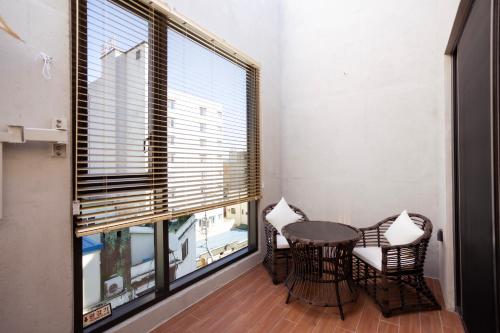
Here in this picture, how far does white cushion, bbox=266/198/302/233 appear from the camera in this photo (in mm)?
3076

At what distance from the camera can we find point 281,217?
10.2 ft

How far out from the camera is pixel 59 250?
1.56 m

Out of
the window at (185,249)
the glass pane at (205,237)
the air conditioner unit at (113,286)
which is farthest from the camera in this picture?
the window at (185,249)

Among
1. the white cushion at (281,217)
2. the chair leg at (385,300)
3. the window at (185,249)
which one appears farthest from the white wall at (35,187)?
the chair leg at (385,300)

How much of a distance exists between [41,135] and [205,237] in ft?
6.41

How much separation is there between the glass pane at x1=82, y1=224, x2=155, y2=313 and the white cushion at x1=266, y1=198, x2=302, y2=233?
1.45m

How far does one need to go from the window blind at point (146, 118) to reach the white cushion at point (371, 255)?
59.1 inches

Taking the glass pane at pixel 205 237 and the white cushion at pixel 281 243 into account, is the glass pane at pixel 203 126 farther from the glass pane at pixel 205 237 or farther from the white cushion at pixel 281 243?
the white cushion at pixel 281 243

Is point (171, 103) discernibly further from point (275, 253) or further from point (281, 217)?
point (275, 253)

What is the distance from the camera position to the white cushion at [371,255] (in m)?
2.34

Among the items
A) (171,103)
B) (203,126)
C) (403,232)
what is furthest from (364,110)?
(171,103)

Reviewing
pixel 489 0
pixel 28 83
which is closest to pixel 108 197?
pixel 28 83

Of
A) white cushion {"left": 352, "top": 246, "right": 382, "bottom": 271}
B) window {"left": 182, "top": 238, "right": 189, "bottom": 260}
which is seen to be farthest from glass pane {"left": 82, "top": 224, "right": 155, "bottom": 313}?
white cushion {"left": 352, "top": 246, "right": 382, "bottom": 271}

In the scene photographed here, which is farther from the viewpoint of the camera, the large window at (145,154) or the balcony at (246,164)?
the large window at (145,154)
